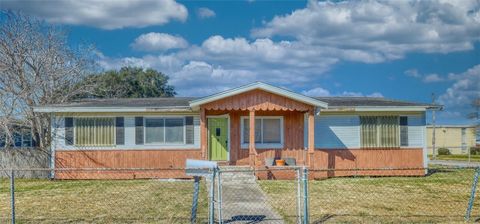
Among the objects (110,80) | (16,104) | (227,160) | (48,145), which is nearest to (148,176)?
(227,160)

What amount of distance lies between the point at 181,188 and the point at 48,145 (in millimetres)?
7493

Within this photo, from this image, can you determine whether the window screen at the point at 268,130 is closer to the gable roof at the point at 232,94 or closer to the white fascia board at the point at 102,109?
the gable roof at the point at 232,94

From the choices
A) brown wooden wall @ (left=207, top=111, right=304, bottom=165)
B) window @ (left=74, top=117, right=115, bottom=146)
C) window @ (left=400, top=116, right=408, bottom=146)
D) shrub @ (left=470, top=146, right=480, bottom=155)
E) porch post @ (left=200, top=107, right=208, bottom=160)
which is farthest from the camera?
shrub @ (left=470, top=146, right=480, bottom=155)

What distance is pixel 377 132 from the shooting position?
68.8 feet

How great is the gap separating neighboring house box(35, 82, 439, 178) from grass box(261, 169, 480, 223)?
58.8 inches

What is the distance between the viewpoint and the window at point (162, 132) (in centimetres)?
2033

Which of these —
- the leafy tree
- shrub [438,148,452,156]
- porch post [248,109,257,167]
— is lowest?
shrub [438,148,452,156]

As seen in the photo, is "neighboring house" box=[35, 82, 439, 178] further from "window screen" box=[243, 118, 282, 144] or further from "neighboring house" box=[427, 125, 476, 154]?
"neighboring house" box=[427, 125, 476, 154]

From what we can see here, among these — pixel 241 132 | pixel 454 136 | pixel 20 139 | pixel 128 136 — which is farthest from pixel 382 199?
pixel 454 136

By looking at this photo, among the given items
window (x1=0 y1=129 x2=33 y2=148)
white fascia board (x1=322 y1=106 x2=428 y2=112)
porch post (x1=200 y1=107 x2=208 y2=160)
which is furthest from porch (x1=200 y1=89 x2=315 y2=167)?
window (x1=0 y1=129 x2=33 y2=148)

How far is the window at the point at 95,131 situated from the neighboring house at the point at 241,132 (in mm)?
38

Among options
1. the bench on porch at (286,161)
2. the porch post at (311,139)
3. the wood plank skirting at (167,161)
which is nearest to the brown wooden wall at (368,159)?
the wood plank skirting at (167,161)

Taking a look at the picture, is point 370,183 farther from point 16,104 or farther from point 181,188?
point 16,104

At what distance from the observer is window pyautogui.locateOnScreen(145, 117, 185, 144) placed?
2033cm
